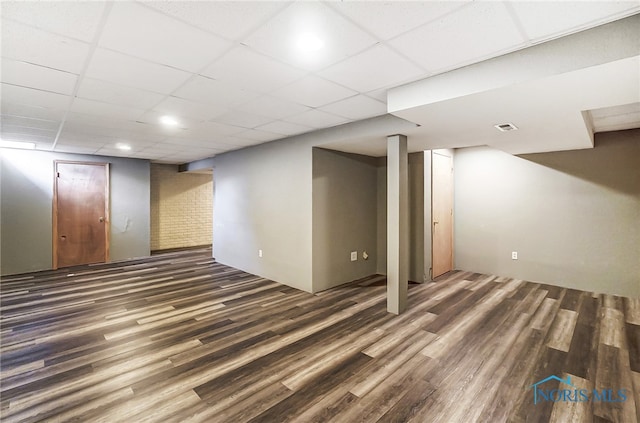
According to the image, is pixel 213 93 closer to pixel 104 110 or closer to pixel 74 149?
pixel 104 110

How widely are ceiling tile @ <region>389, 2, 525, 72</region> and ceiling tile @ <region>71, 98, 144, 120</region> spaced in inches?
116

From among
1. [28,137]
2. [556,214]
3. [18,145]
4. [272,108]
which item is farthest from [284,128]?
[18,145]

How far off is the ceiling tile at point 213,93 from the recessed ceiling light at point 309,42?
958 millimetres

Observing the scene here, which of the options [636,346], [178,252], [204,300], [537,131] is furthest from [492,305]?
[178,252]

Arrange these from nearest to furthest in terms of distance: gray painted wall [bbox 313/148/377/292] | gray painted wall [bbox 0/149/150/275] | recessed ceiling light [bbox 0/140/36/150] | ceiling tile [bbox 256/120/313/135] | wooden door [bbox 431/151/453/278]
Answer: ceiling tile [bbox 256/120/313/135] → gray painted wall [bbox 313/148/377/292] → recessed ceiling light [bbox 0/140/36/150] → wooden door [bbox 431/151/453/278] → gray painted wall [bbox 0/149/150/275]

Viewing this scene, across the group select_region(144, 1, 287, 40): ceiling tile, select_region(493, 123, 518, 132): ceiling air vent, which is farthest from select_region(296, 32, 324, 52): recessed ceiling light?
select_region(493, 123, 518, 132): ceiling air vent

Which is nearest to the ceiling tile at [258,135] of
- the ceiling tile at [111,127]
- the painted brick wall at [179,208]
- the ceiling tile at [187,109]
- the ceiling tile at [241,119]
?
the ceiling tile at [241,119]

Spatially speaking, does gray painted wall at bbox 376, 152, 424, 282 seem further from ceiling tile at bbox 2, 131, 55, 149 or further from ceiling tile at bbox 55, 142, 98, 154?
ceiling tile at bbox 55, 142, 98, 154

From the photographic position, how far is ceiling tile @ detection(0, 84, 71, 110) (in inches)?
104

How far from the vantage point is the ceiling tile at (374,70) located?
6.73ft

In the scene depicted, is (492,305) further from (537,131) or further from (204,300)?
(204,300)

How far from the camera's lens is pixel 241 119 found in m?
3.66

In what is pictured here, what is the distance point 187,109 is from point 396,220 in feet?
8.97

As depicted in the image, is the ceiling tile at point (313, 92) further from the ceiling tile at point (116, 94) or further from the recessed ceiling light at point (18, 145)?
the recessed ceiling light at point (18, 145)
